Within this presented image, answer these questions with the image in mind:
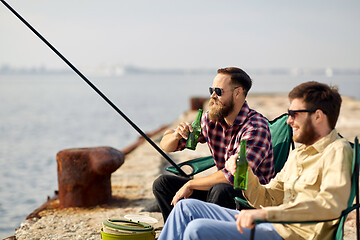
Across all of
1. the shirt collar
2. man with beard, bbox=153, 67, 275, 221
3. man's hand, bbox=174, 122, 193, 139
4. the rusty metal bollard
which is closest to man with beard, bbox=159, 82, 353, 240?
man with beard, bbox=153, 67, 275, 221

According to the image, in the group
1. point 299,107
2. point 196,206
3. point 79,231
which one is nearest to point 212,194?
point 196,206

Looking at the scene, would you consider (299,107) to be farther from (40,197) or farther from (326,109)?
(40,197)

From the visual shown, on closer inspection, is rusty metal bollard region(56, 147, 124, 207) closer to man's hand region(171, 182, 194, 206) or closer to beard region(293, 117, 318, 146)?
man's hand region(171, 182, 194, 206)

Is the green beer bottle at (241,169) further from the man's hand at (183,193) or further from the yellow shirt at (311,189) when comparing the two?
the man's hand at (183,193)

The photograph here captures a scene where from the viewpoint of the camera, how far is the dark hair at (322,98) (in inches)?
110

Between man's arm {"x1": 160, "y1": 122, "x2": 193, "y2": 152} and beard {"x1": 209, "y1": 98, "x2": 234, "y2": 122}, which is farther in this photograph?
man's arm {"x1": 160, "y1": 122, "x2": 193, "y2": 152}

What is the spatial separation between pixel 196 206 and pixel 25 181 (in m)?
11.2

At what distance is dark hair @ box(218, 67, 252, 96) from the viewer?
372 centimetres

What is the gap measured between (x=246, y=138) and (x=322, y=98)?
0.84 metres

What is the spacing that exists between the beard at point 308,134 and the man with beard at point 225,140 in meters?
0.64

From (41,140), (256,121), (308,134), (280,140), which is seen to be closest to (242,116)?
(256,121)

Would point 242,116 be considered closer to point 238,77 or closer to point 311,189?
point 238,77

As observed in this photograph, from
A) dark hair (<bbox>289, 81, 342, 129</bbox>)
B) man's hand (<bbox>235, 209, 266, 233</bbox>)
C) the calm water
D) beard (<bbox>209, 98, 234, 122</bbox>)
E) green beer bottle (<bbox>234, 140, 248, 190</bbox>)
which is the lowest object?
the calm water

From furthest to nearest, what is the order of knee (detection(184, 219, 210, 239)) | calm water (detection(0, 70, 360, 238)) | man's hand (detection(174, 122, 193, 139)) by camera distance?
calm water (detection(0, 70, 360, 238)) → man's hand (detection(174, 122, 193, 139)) → knee (detection(184, 219, 210, 239))
